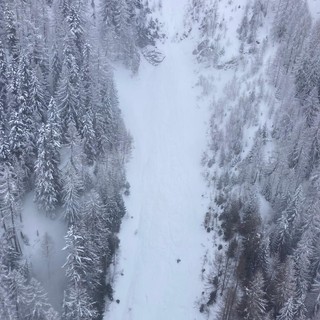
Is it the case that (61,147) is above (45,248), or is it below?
above

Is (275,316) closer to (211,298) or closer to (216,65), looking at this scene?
(211,298)

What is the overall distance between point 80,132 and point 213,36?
125ft

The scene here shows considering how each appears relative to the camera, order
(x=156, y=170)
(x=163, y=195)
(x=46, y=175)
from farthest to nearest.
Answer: (x=156, y=170) < (x=163, y=195) < (x=46, y=175)

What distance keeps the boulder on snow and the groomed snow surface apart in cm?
128

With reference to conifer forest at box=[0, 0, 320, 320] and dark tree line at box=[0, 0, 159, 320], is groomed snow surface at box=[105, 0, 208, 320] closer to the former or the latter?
conifer forest at box=[0, 0, 320, 320]

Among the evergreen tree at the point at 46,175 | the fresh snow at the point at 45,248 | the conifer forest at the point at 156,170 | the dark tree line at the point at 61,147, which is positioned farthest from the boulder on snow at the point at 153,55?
the fresh snow at the point at 45,248

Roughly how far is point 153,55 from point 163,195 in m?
34.1

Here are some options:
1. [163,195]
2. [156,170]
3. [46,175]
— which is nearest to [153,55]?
[156,170]

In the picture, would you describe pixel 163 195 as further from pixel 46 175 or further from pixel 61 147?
pixel 46 175

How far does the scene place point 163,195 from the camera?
6203 cm

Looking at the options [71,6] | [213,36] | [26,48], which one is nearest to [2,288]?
[26,48]

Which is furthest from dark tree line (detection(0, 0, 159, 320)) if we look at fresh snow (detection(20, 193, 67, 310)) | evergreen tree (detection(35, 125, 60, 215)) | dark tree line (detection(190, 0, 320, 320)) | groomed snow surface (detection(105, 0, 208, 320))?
dark tree line (detection(190, 0, 320, 320))

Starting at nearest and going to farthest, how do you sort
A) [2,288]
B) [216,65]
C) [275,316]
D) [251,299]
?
[2,288], [251,299], [275,316], [216,65]

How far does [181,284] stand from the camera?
53281 millimetres
